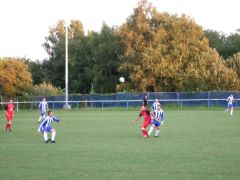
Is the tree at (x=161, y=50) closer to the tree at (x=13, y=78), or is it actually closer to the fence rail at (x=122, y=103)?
the fence rail at (x=122, y=103)

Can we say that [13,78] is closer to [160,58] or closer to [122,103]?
[122,103]

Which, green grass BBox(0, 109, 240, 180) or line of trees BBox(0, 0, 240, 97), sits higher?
line of trees BBox(0, 0, 240, 97)

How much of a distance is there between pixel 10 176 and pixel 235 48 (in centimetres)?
7483

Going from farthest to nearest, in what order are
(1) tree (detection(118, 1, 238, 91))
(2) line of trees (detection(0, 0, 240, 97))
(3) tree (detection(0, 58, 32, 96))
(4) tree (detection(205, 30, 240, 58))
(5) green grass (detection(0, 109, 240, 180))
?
(4) tree (detection(205, 30, 240, 58)), (3) tree (detection(0, 58, 32, 96)), (1) tree (detection(118, 1, 238, 91)), (2) line of trees (detection(0, 0, 240, 97)), (5) green grass (detection(0, 109, 240, 180))

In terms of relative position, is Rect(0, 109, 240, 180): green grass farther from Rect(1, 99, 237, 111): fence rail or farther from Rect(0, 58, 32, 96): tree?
Rect(0, 58, 32, 96): tree

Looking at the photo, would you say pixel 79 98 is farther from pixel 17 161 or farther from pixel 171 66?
pixel 17 161

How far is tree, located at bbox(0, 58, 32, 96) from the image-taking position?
67.3 metres

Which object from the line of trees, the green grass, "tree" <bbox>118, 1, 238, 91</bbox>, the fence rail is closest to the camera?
the green grass

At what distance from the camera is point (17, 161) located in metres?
15.4

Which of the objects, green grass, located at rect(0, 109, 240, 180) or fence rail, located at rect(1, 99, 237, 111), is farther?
fence rail, located at rect(1, 99, 237, 111)

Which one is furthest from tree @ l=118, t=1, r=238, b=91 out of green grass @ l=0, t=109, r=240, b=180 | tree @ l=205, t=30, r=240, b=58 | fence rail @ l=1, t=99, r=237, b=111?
green grass @ l=0, t=109, r=240, b=180

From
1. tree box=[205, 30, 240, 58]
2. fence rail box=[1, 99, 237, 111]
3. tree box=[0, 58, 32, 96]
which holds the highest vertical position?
tree box=[205, 30, 240, 58]

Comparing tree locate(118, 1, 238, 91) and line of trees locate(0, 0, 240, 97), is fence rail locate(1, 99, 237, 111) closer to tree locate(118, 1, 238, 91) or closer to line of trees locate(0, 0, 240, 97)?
line of trees locate(0, 0, 240, 97)

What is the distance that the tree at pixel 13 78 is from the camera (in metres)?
67.3
